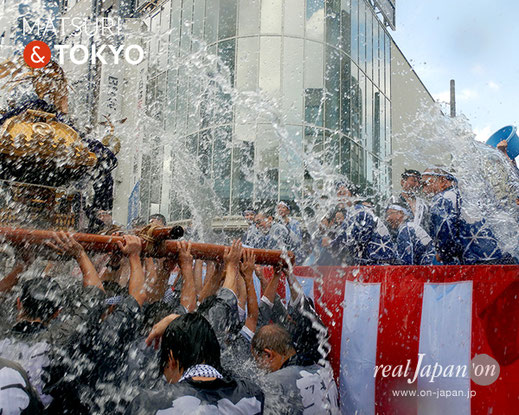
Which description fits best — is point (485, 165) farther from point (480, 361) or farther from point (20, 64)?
point (20, 64)

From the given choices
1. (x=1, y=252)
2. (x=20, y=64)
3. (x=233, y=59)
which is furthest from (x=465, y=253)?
(x=233, y=59)

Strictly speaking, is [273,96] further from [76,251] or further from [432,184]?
[76,251]

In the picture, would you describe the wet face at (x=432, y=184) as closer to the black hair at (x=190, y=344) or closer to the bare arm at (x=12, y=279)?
the black hair at (x=190, y=344)

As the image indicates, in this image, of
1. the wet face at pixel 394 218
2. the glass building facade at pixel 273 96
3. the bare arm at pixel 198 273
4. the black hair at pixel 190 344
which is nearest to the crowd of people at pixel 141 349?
the black hair at pixel 190 344

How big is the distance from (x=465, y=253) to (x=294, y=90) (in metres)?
11.0

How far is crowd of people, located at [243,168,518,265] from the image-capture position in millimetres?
3546

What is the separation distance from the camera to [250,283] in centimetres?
259

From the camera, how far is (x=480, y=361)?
250 centimetres

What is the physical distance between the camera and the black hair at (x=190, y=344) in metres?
1.75

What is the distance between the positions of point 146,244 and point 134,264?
0.11 meters

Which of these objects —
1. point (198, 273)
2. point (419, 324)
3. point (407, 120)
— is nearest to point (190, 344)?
point (198, 273)

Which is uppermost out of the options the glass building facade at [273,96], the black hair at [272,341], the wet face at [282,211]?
the glass building facade at [273,96]

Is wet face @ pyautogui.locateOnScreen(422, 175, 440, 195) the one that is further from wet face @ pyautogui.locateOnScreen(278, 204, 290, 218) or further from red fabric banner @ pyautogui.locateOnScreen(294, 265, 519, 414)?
wet face @ pyautogui.locateOnScreen(278, 204, 290, 218)

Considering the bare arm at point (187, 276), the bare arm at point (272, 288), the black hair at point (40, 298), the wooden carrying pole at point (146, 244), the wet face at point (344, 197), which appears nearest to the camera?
the wooden carrying pole at point (146, 244)
